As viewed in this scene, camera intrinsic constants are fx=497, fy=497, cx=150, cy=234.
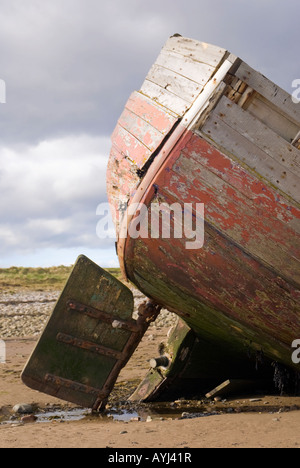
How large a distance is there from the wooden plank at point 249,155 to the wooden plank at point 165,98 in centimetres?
37

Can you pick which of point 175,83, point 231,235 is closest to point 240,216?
point 231,235

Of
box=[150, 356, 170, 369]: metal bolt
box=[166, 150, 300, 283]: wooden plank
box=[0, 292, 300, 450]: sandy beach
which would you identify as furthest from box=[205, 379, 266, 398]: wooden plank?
box=[166, 150, 300, 283]: wooden plank

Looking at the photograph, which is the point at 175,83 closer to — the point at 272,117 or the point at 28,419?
the point at 272,117

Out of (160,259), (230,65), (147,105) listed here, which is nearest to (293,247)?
(160,259)

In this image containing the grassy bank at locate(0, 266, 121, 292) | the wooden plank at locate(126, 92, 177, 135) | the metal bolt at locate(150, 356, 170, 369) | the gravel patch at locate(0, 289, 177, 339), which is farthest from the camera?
the grassy bank at locate(0, 266, 121, 292)

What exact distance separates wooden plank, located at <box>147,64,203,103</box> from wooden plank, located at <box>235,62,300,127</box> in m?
0.44

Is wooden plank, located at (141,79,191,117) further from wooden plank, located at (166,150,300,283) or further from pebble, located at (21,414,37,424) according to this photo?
pebble, located at (21,414,37,424)

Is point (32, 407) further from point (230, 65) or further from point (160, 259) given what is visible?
point (230, 65)

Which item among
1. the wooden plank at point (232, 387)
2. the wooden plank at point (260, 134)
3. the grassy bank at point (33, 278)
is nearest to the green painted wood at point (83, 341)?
the wooden plank at point (232, 387)

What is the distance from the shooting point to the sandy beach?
400 cm

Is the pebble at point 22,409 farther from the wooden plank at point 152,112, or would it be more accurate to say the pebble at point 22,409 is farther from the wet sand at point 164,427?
the wooden plank at point 152,112

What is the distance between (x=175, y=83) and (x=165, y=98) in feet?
0.59

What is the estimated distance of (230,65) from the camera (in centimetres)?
444
